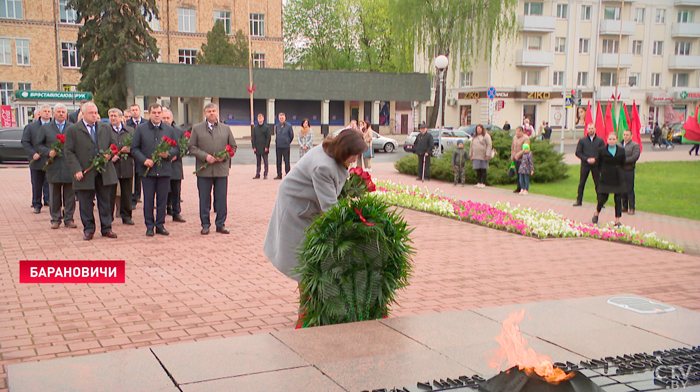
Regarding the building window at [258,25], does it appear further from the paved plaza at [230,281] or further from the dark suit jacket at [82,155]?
the dark suit jacket at [82,155]

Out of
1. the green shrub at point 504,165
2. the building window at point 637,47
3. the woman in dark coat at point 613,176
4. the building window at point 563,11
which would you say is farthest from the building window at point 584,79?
the woman in dark coat at point 613,176

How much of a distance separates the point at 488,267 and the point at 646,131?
59502 millimetres

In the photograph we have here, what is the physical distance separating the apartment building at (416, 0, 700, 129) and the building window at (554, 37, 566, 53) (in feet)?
0.25

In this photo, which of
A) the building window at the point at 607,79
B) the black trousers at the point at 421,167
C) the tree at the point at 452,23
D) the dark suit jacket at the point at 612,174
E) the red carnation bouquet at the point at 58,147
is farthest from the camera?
the building window at the point at 607,79

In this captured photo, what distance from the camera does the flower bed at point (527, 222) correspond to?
32.3ft

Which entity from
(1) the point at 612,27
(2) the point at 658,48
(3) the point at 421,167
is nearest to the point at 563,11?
(1) the point at 612,27

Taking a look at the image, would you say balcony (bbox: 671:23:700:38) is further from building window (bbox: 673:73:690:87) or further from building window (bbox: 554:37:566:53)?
building window (bbox: 554:37:566:53)

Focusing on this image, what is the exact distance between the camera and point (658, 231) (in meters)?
11.3

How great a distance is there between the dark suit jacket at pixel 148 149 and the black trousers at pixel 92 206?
2.00ft

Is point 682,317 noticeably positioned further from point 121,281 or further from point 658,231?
point 658,231

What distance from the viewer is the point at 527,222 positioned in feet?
34.5

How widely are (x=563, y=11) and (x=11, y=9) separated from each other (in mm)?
45779

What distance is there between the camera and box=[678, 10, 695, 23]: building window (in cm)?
5984

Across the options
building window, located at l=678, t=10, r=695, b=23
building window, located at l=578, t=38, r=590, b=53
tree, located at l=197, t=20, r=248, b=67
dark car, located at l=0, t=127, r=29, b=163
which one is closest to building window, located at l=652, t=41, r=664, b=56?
building window, located at l=678, t=10, r=695, b=23
